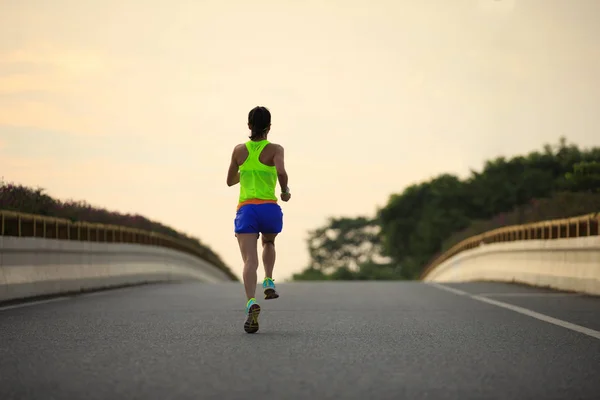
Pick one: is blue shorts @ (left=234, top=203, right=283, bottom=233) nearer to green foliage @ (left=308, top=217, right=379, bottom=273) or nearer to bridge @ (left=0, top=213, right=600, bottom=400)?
bridge @ (left=0, top=213, right=600, bottom=400)

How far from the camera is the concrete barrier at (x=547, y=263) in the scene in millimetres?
17086

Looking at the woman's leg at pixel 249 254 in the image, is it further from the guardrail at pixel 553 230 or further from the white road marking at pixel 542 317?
the guardrail at pixel 553 230

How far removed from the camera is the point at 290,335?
380 inches

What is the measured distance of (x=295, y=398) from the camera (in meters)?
5.86

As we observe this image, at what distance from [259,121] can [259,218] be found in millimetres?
954

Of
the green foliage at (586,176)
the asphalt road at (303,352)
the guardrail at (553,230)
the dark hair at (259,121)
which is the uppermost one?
the green foliage at (586,176)

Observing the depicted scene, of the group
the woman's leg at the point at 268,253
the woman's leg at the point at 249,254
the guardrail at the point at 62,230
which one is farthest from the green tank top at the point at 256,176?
the guardrail at the point at 62,230

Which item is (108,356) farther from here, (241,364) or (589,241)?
(589,241)

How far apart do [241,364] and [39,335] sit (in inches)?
119

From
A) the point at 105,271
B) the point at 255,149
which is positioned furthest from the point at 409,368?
the point at 105,271

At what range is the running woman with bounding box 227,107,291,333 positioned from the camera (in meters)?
10.2

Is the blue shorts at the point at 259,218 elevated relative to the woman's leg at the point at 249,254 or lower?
elevated

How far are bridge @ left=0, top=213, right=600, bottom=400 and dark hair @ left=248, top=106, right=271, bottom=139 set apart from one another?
1.96 m

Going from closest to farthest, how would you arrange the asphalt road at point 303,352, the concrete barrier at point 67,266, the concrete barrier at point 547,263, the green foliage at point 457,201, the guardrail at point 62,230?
the asphalt road at point 303,352, the concrete barrier at point 67,266, the guardrail at point 62,230, the concrete barrier at point 547,263, the green foliage at point 457,201
